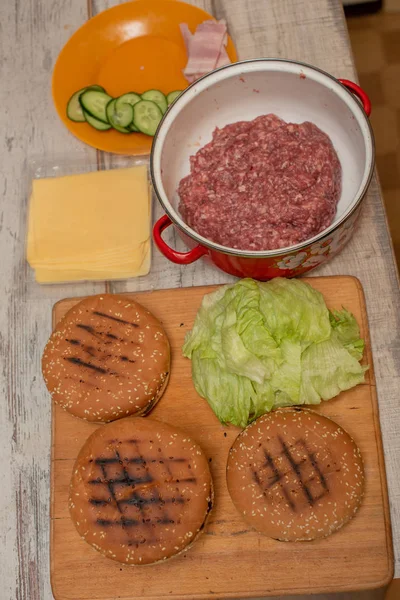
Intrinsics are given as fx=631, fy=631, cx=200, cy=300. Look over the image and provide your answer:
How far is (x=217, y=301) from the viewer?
7.39 feet

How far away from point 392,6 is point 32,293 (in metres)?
2.85

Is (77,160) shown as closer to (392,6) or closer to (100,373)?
(100,373)

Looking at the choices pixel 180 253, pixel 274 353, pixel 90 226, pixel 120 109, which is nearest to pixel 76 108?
pixel 120 109

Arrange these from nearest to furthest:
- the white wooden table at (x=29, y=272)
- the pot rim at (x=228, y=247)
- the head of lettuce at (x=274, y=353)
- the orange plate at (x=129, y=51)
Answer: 1. the pot rim at (x=228, y=247)
2. the head of lettuce at (x=274, y=353)
3. the white wooden table at (x=29, y=272)
4. the orange plate at (x=129, y=51)

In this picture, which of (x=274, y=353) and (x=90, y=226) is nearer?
(x=274, y=353)

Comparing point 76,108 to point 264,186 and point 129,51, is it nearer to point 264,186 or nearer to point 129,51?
point 129,51

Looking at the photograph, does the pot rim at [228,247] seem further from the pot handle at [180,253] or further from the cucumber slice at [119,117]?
the cucumber slice at [119,117]

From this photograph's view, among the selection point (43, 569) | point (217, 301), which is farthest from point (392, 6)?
point (43, 569)

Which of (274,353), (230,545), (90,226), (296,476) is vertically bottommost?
(230,545)

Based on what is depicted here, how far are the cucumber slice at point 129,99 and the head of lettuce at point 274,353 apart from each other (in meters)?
0.96

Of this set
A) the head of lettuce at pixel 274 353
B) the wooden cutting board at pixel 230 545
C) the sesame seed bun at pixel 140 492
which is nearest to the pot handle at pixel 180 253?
the head of lettuce at pixel 274 353

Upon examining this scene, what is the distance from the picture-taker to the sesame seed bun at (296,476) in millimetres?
1991

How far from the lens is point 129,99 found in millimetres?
2621

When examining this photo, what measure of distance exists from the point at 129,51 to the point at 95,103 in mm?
323
